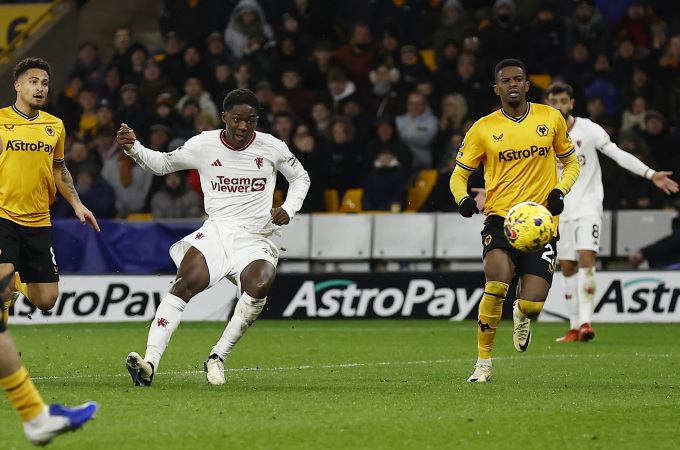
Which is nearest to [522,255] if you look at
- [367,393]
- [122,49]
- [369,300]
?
[367,393]

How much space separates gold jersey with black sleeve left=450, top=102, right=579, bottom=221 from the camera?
8500 millimetres

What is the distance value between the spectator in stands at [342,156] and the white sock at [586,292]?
4723 mm

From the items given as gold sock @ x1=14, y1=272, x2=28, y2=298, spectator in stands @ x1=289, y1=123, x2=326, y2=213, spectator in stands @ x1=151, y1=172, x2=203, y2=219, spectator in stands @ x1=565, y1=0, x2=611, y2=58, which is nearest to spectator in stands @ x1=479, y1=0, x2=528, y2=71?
spectator in stands @ x1=565, y1=0, x2=611, y2=58

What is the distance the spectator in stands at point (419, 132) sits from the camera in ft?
53.8

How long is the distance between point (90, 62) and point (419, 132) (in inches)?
251

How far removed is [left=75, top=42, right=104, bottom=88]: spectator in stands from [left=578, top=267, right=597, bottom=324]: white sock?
1005 centimetres

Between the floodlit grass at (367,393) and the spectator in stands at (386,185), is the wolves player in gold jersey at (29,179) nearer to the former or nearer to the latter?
the floodlit grass at (367,393)

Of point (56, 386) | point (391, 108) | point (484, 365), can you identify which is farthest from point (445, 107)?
point (56, 386)

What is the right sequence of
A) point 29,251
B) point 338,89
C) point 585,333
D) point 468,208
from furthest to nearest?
point 338,89 < point 585,333 < point 29,251 < point 468,208

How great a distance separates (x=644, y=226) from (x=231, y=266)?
8.05 metres

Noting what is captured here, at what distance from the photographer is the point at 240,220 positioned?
861 centimetres

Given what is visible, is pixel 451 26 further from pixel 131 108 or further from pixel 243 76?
pixel 131 108

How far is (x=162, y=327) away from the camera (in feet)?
26.1

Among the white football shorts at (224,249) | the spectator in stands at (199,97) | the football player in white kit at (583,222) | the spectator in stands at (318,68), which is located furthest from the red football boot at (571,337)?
the spectator in stands at (199,97)
